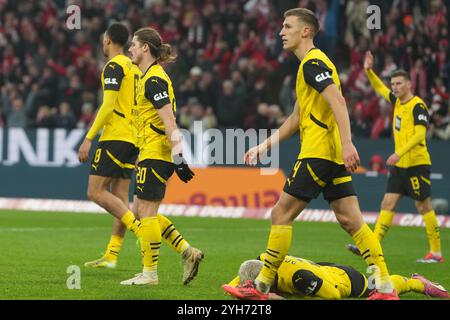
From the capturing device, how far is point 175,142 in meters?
9.73

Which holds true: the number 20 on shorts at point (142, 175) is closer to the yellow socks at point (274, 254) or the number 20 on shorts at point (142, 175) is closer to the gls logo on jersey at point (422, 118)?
the yellow socks at point (274, 254)

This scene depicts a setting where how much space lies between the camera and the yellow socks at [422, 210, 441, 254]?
1399 cm

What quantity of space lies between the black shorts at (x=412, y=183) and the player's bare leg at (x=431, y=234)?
132 mm

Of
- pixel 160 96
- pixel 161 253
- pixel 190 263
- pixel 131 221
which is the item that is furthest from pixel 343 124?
pixel 161 253

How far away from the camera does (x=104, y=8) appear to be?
2772 cm

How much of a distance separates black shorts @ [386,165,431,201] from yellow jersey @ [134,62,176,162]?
5315 mm

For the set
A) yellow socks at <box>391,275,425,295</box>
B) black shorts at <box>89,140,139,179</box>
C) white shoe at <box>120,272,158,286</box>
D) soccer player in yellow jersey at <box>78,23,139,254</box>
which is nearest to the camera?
yellow socks at <box>391,275,425,295</box>

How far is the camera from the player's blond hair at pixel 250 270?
9.17m

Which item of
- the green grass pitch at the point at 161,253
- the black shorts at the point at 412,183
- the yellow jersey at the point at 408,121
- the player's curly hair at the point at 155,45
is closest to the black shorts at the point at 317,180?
the green grass pitch at the point at 161,253

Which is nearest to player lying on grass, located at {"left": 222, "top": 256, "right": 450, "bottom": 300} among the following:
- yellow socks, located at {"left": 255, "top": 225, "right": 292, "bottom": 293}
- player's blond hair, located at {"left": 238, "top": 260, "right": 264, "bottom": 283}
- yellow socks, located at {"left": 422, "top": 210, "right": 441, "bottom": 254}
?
player's blond hair, located at {"left": 238, "top": 260, "right": 264, "bottom": 283}

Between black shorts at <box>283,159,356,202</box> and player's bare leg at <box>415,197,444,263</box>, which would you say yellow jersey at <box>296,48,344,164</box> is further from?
player's bare leg at <box>415,197,444,263</box>

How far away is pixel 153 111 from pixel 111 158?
172cm

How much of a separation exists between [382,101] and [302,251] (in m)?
8.18
